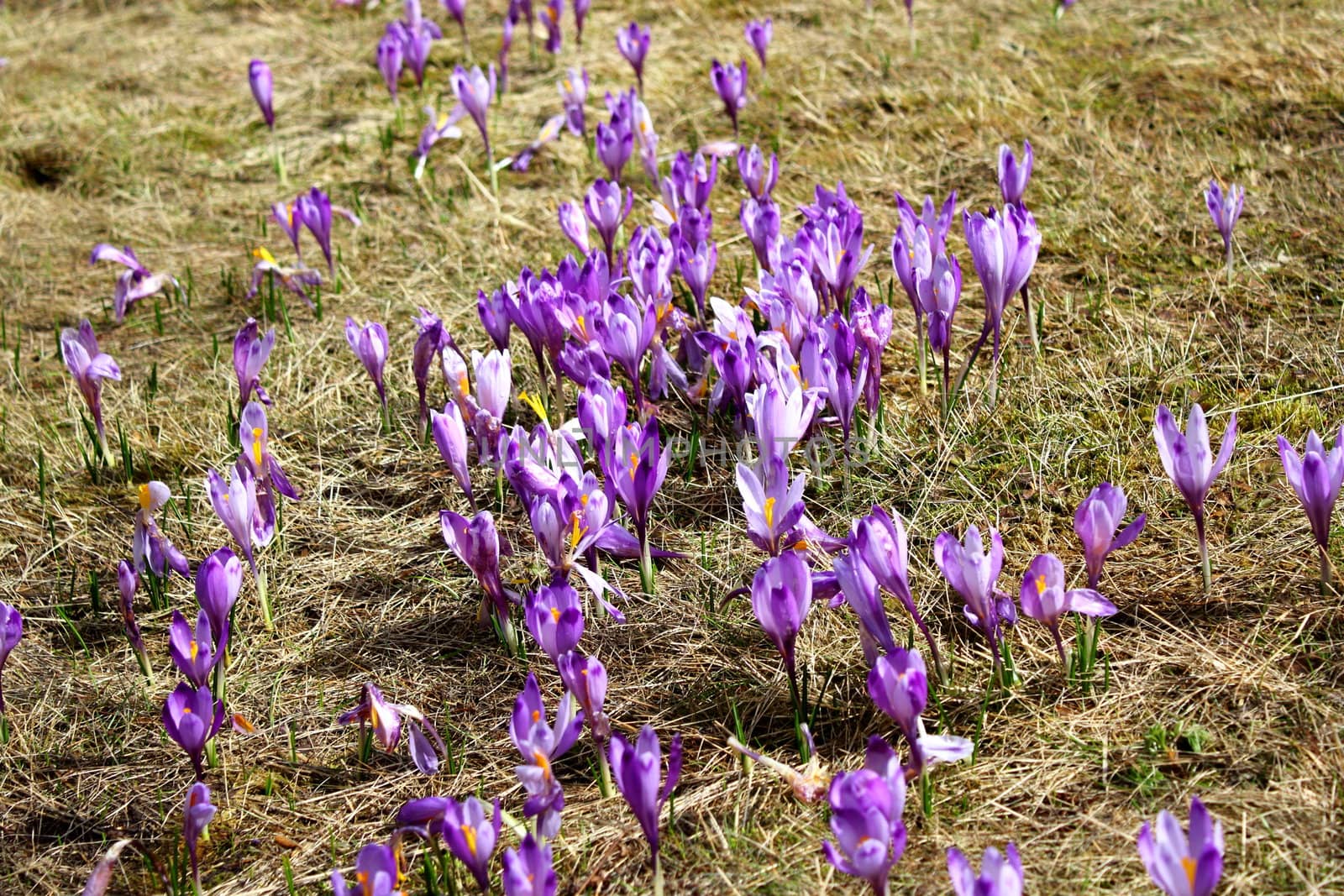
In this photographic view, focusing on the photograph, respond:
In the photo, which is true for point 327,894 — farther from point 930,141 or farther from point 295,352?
point 930,141

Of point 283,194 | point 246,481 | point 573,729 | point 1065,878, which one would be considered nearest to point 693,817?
point 573,729

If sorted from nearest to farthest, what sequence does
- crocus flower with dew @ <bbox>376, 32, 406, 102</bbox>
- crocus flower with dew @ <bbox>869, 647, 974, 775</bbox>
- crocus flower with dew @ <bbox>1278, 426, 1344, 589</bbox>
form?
crocus flower with dew @ <bbox>869, 647, 974, 775</bbox> → crocus flower with dew @ <bbox>1278, 426, 1344, 589</bbox> → crocus flower with dew @ <bbox>376, 32, 406, 102</bbox>

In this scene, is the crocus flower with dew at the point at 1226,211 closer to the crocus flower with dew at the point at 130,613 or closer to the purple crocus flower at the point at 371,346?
the purple crocus flower at the point at 371,346

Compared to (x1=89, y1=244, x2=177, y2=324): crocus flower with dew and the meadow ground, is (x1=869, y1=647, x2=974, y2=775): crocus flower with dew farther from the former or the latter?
(x1=89, y1=244, x2=177, y2=324): crocus flower with dew

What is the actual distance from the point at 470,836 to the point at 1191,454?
1.29m

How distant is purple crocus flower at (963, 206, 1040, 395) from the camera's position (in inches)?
101

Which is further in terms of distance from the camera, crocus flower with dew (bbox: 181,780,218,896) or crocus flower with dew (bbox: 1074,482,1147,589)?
crocus flower with dew (bbox: 1074,482,1147,589)

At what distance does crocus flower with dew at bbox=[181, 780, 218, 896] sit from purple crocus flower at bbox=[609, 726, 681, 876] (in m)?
0.61

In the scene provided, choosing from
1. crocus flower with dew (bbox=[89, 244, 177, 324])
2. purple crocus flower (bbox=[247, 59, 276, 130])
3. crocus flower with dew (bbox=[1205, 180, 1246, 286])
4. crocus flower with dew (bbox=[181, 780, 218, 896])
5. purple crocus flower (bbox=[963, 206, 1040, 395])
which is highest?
purple crocus flower (bbox=[247, 59, 276, 130])

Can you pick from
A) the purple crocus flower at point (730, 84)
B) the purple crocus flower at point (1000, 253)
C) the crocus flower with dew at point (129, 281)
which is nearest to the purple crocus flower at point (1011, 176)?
the purple crocus flower at point (1000, 253)

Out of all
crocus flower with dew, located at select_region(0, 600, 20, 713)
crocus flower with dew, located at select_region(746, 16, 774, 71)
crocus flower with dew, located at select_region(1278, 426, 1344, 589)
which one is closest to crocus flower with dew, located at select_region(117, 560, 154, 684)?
crocus flower with dew, located at select_region(0, 600, 20, 713)

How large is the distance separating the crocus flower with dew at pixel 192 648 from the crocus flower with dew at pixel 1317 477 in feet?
5.79

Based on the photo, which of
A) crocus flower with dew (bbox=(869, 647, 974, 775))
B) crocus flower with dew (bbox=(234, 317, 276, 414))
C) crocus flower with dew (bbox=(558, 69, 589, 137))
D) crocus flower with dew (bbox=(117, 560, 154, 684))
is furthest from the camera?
crocus flower with dew (bbox=(558, 69, 589, 137))

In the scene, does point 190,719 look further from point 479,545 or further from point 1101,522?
point 1101,522
